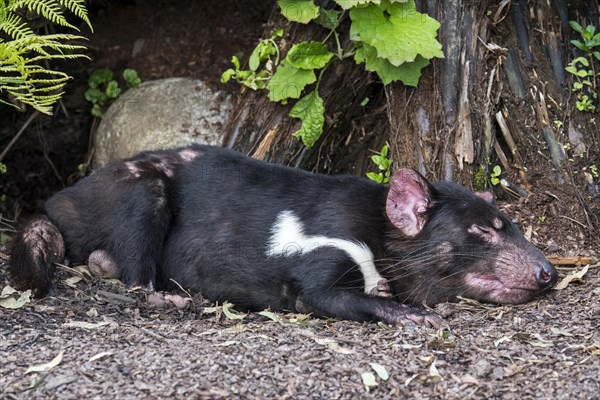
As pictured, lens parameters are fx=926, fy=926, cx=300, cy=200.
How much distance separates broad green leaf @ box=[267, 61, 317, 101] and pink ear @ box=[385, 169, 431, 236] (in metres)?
1.21

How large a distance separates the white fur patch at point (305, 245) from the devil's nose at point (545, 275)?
30.7 inches

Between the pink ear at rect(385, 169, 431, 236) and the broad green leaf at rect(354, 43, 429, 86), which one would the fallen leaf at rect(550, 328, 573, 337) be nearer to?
the pink ear at rect(385, 169, 431, 236)

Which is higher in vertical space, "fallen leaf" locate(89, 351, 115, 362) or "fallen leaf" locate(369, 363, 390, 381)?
"fallen leaf" locate(369, 363, 390, 381)

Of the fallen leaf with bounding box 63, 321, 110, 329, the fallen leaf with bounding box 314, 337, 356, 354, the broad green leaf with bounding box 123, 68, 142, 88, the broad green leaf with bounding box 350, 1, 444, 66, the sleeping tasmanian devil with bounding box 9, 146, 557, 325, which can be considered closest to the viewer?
the fallen leaf with bounding box 314, 337, 356, 354

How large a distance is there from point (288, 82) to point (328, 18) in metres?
0.45

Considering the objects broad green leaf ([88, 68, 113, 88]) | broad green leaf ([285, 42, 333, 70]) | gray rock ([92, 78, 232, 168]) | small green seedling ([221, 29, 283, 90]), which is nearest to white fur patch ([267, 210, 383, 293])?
broad green leaf ([285, 42, 333, 70])

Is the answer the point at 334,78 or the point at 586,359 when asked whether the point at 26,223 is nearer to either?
the point at 334,78

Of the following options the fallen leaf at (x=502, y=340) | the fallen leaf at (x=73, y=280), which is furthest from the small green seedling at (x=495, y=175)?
the fallen leaf at (x=73, y=280)

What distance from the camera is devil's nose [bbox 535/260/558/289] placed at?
449 centimetres

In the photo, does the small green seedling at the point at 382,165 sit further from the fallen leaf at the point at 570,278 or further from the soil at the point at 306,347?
the fallen leaf at the point at 570,278

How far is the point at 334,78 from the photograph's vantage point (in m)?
5.75

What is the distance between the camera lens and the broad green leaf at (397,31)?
5121 millimetres

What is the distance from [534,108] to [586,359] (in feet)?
6.89

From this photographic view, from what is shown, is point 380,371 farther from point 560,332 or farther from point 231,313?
point 231,313
